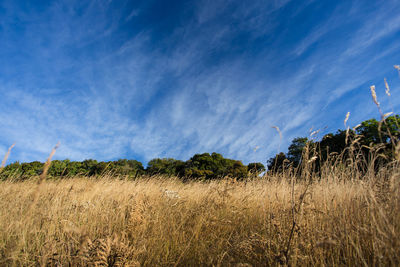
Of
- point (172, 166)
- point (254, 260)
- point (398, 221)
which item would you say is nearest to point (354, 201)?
point (398, 221)

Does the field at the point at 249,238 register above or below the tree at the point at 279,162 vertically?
below

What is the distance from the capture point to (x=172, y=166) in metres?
27.0

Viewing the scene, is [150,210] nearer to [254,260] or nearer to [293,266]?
[254,260]

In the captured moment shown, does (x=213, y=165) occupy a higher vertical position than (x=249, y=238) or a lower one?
higher

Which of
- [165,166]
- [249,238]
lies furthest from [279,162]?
[249,238]

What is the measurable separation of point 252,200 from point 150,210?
2.43m

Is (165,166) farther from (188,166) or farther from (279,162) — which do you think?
(279,162)

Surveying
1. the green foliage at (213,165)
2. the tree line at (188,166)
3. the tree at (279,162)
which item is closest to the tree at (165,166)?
the tree line at (188,166)

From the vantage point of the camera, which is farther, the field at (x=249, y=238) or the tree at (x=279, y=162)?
the tree at (x=279, y=162)

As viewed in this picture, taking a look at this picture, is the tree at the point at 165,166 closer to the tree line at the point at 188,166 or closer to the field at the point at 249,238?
the tree line at the point at 188,166

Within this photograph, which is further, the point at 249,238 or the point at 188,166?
the point at 188,166

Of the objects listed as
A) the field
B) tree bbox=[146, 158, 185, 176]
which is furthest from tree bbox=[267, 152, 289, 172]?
tree bbox=[146, 158, 185, 176]

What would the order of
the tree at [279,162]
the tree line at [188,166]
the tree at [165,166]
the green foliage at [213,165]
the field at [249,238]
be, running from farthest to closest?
1. the tree at [165,166]
2. the green foliage at [213,165]
3. the tree line at [188,166]
4. the tree at [279,162]
5. the field at [249,238]

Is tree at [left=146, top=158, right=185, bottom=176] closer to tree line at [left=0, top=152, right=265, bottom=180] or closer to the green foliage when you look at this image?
tree line at [left=0, top=152, right=265, bottom=180]
